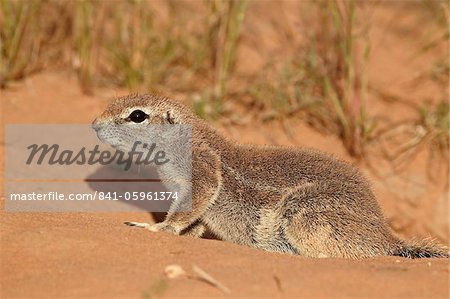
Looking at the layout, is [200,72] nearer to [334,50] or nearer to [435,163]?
[334,50]

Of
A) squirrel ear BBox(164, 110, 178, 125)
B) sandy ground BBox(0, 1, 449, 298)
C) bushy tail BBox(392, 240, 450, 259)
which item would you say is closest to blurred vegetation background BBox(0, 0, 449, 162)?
sandy ground BBox(0, 1, 449, 298)

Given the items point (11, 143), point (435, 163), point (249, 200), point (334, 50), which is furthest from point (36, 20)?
point (435, 163)

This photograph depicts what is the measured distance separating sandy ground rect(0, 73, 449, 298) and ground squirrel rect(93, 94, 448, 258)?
260mm

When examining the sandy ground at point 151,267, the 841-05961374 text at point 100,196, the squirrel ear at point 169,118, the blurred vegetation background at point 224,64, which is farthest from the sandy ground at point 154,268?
the blurred vegetation background at point 224,64

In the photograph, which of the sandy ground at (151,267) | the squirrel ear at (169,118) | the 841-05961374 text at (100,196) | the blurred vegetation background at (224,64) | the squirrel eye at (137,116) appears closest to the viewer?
the sandy ground at (151,267)

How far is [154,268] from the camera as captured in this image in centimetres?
441

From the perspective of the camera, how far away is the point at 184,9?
9.77 metres

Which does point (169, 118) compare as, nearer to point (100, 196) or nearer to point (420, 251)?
point (100, 196)

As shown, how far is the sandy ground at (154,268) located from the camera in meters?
4.09

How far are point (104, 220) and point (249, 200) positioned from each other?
108 centimetres

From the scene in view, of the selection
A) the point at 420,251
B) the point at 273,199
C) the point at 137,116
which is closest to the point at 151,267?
the point at 273,199

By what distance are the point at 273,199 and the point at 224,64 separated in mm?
3397

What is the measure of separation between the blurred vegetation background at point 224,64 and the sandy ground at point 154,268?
3.28 m

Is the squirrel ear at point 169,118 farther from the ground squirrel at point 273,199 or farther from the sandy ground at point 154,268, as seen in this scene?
the sandy ground at point 154,268
